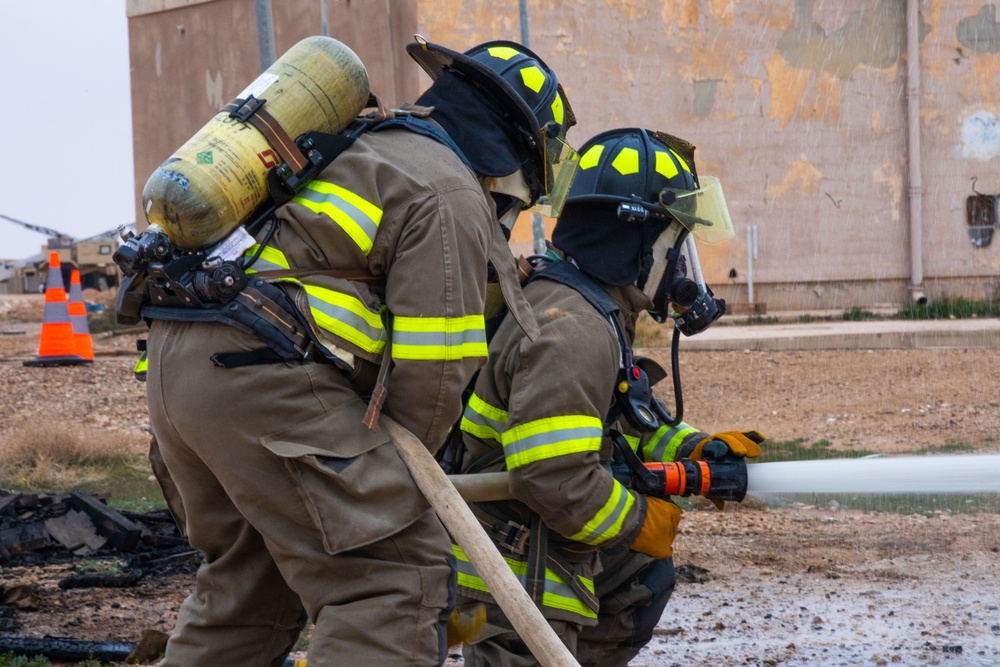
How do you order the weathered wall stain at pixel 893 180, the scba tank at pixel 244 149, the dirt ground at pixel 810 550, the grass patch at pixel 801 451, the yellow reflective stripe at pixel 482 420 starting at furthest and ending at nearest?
the weathered wall stain at pixel 893 180 < the grass patch at pixel 801 451 < the dirt ground at pixel 810 550 < the yellow reflective stripe at pixel 482 420 < the scba tank at pixel 244 149

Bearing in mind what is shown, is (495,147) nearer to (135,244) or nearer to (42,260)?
(135,244)

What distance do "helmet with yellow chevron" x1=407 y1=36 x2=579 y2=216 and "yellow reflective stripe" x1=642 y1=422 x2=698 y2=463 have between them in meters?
0.78

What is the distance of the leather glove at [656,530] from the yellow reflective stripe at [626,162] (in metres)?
0.94

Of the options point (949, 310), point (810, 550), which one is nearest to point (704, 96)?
point (949, 310)

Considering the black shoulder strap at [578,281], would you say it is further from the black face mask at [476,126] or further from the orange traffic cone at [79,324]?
the orange traffic cone at [79,324]

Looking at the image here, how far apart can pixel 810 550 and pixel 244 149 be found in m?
4.30

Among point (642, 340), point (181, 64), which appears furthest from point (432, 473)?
point (181, 64)

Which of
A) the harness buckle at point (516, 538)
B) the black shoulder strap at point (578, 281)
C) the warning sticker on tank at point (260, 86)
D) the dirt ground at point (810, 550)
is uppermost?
the warning sticker on tank at point (260, 86)

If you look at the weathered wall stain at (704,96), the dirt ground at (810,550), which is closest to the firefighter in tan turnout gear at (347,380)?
the dirt ground at (810,550)

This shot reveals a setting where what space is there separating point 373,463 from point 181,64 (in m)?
19.9

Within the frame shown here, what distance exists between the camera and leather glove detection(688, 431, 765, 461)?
3.32m

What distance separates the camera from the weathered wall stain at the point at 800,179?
1736 centimetres

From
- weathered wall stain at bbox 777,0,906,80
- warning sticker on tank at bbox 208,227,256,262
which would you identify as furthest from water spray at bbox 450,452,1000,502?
weathered wall stain at bbox 777,0,906,80

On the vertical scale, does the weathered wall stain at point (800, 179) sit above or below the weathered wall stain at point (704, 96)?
below
